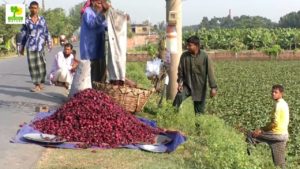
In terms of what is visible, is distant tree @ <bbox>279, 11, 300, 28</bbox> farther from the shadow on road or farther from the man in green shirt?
the man in green shirt

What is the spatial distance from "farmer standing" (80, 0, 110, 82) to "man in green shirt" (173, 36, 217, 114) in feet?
5.46

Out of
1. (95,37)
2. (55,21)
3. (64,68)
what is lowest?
(64,68)

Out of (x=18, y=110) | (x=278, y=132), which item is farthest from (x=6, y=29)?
(x=278, y=132)

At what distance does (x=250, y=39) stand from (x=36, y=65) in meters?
33.2

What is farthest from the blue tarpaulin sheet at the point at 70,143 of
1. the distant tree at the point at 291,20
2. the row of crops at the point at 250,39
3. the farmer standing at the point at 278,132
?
the distant tree at the point at 291,20

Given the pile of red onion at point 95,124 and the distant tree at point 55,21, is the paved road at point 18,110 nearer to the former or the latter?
the pile of red onion at point 95,124

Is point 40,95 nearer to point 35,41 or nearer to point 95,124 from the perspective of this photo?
point 35,41

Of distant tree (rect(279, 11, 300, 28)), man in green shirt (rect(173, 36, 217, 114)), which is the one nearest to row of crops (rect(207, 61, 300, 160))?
man in green shirt (rect(173, 36, 217, 114))

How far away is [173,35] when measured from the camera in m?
10.1

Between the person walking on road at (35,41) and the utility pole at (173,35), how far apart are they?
290cm

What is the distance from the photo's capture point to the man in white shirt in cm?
1209

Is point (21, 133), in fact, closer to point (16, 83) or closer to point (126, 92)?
point (126, 92)

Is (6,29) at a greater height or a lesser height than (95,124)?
greater

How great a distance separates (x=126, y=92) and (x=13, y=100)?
2.65 meters
